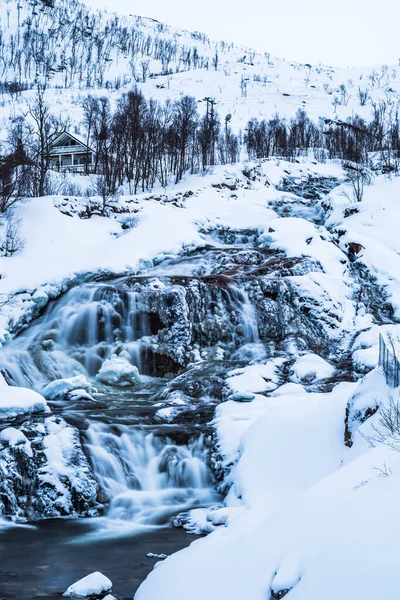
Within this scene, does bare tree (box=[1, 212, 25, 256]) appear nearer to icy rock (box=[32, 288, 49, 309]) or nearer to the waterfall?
icy rock (box=[32, 288, 49, 309])

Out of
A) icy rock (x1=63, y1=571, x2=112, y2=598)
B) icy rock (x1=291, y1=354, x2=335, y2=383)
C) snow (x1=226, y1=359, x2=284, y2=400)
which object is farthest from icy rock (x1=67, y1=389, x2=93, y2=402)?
icy rock (x1=63, y1=571, x2=112, y2=598)

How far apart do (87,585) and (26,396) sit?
209 inches

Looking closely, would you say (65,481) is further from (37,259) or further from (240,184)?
(240,184)

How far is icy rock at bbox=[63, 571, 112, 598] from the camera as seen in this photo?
572 centimetres

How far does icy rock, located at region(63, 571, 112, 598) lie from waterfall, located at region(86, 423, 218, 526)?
236cm

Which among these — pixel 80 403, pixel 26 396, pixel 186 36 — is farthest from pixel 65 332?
pixel 186 36

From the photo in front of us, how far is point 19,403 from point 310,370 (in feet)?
21.9

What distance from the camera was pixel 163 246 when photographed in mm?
21641

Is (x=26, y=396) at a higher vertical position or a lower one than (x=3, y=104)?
lower

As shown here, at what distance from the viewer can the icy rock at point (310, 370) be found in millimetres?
13547

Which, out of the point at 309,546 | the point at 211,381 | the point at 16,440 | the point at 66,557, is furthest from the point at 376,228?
the point at 309,546

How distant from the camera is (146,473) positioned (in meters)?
9.47

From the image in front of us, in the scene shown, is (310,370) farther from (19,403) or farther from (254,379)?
(19,403)

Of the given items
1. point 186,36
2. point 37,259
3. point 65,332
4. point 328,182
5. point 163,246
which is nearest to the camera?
point 65,332
